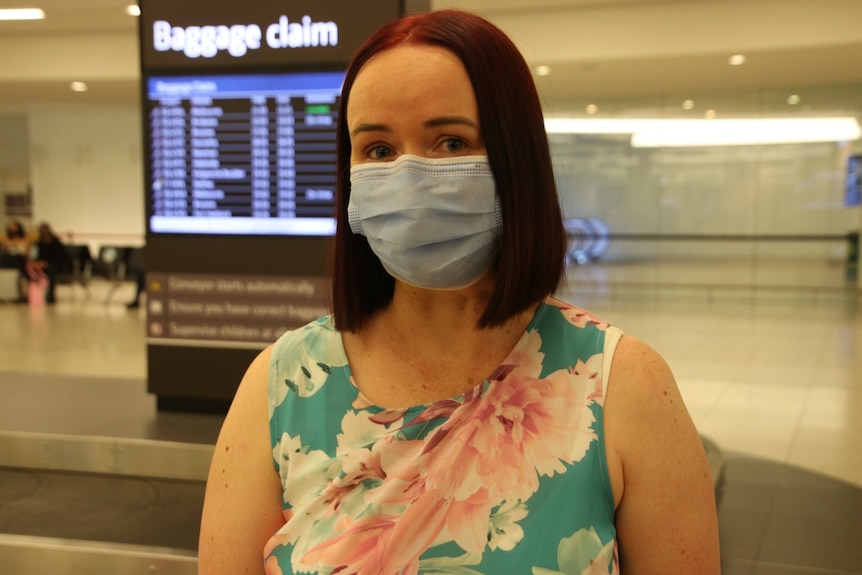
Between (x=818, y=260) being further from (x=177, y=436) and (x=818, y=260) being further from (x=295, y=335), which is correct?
(x=295, y=335)

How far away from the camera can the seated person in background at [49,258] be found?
15008 millimetres

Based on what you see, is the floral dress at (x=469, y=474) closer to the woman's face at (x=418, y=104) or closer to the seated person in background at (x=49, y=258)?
the woman's face at (x=418, y=104)

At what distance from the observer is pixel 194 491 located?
14.0 ft

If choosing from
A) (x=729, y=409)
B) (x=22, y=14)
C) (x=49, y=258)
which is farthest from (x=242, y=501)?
(x=49, y=258)

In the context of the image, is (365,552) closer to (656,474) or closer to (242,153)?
(656,474)

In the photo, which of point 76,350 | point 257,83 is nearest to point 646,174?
point 76,350

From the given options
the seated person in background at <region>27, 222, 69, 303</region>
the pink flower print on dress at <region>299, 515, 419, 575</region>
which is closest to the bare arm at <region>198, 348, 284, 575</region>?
the pink flower print on dress at <region>299, 515, 419, 575</region>

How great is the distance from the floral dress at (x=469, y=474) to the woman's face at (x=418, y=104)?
12.1 inches

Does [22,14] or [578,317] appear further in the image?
[22,14]

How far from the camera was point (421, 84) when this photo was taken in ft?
3.59

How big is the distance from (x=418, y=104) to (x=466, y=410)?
442 mm

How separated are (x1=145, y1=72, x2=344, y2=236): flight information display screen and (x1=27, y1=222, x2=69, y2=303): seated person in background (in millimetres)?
11458

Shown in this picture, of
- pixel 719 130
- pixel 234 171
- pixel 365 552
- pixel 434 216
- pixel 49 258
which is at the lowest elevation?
pixel 49 258

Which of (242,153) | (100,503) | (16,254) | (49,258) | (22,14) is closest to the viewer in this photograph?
(100,503)
